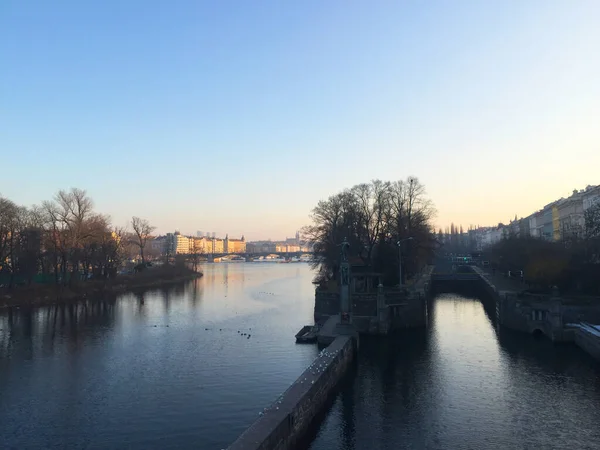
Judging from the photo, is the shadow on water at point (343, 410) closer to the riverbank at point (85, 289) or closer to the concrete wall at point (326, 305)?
the concrete wall at point (326, 305)

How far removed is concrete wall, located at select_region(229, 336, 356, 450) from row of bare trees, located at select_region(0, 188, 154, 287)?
4843 cm

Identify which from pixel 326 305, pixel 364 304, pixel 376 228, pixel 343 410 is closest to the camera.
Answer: pixel 343 410

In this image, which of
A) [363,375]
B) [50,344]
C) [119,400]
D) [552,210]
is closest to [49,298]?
[50,344]

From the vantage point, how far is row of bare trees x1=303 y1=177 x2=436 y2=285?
56438 mm

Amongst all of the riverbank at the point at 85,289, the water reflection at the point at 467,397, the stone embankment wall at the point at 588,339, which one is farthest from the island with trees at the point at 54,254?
the stone embankment wall at the point at 588,339

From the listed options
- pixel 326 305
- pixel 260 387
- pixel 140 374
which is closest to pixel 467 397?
pixel 260 387

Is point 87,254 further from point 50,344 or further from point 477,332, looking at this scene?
point 477,332

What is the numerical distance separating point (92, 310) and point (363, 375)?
36.7m

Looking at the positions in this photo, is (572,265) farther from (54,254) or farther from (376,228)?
(54,254)

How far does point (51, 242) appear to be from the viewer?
216 feet

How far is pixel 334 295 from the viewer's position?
4469 cm

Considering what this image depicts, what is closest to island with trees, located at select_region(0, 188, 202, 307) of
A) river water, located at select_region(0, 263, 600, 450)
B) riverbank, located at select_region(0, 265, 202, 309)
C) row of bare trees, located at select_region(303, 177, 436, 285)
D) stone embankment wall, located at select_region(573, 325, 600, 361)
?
riverbank, located at select_region(0, 265, 202, 309)

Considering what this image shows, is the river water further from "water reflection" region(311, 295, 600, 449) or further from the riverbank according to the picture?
the riverbank

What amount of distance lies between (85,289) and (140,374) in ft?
143
